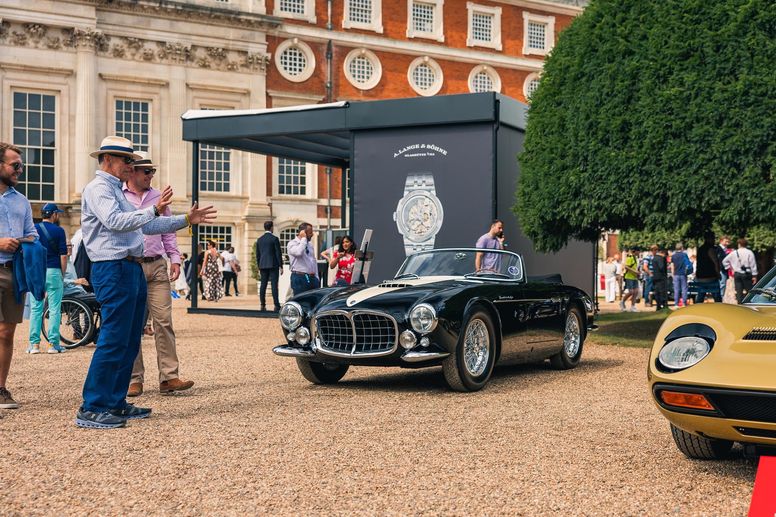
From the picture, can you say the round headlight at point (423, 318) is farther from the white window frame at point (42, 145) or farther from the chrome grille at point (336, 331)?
the white window frame at point (42, 145)

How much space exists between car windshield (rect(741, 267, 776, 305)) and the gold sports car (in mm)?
321

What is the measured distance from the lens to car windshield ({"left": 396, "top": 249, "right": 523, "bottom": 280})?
9.51 m

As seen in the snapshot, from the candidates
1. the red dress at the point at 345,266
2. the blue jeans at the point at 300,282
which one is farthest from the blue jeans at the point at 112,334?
the blue jeans at the point at 300,282

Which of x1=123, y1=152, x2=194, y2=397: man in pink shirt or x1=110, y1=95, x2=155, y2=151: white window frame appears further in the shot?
x1=110, y1=95, x2=155, y2=151: white window frame

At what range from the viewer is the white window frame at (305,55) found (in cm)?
4125

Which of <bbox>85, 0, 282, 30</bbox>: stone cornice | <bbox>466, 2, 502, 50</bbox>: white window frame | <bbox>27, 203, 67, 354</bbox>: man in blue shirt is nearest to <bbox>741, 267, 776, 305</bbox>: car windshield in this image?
<bbox>27, 203, 67, 354</bbox>: man in blue shirt

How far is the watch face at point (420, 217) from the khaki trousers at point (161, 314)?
916 cm

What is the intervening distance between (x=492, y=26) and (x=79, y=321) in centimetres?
3774

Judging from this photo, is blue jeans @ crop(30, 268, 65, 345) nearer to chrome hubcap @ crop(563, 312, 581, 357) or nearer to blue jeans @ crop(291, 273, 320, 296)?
blue jeans @ crop(291, 273, 320, 296)

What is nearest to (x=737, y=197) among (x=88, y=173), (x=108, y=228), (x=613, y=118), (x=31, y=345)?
(x=613, y=118)

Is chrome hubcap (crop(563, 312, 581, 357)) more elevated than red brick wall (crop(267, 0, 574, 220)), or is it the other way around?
red brick wall (crop(267, 0, 574, 220))

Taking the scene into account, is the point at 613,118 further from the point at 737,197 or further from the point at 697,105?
the point at 737,197

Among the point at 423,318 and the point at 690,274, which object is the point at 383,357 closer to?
the point at 423,318

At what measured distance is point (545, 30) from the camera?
4869cm
